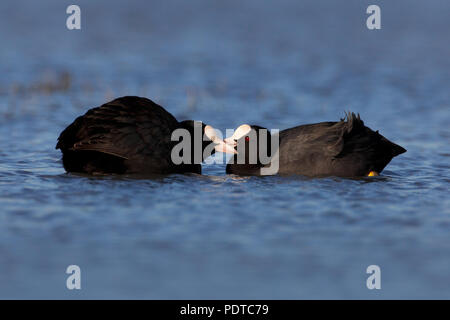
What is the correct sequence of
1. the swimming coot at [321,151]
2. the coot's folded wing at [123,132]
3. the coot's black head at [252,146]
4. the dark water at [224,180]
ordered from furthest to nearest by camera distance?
the coot's black head at [252,146] → the swimming coot at [321,151] → the coot's folded wing at [123,132] → the dark water at [224,180]

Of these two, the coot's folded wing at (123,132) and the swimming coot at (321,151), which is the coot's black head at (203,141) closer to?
the swimming coot at (321,151)

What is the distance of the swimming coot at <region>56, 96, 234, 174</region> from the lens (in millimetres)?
9266

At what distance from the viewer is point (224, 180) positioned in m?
9.89

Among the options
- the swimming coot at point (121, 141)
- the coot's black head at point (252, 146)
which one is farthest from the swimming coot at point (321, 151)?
the swimming coot at point (121, 141)

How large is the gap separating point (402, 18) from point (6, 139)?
58.2 ft

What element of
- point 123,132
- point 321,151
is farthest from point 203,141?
point 321,151

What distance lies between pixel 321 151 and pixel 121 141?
269cm

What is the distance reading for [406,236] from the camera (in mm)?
7172

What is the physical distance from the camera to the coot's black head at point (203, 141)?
10.3 meters

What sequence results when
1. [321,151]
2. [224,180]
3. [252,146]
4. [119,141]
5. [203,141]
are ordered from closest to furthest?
[119,141]
[321,151]
[224,180]
[252,146]
[203,141]

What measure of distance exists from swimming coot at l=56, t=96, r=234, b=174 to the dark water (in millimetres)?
271

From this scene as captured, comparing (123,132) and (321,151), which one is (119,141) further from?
(321,151)

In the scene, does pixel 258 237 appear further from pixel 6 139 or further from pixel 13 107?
pixel 13 107

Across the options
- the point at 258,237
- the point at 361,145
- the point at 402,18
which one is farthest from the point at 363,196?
the point at 402,18
